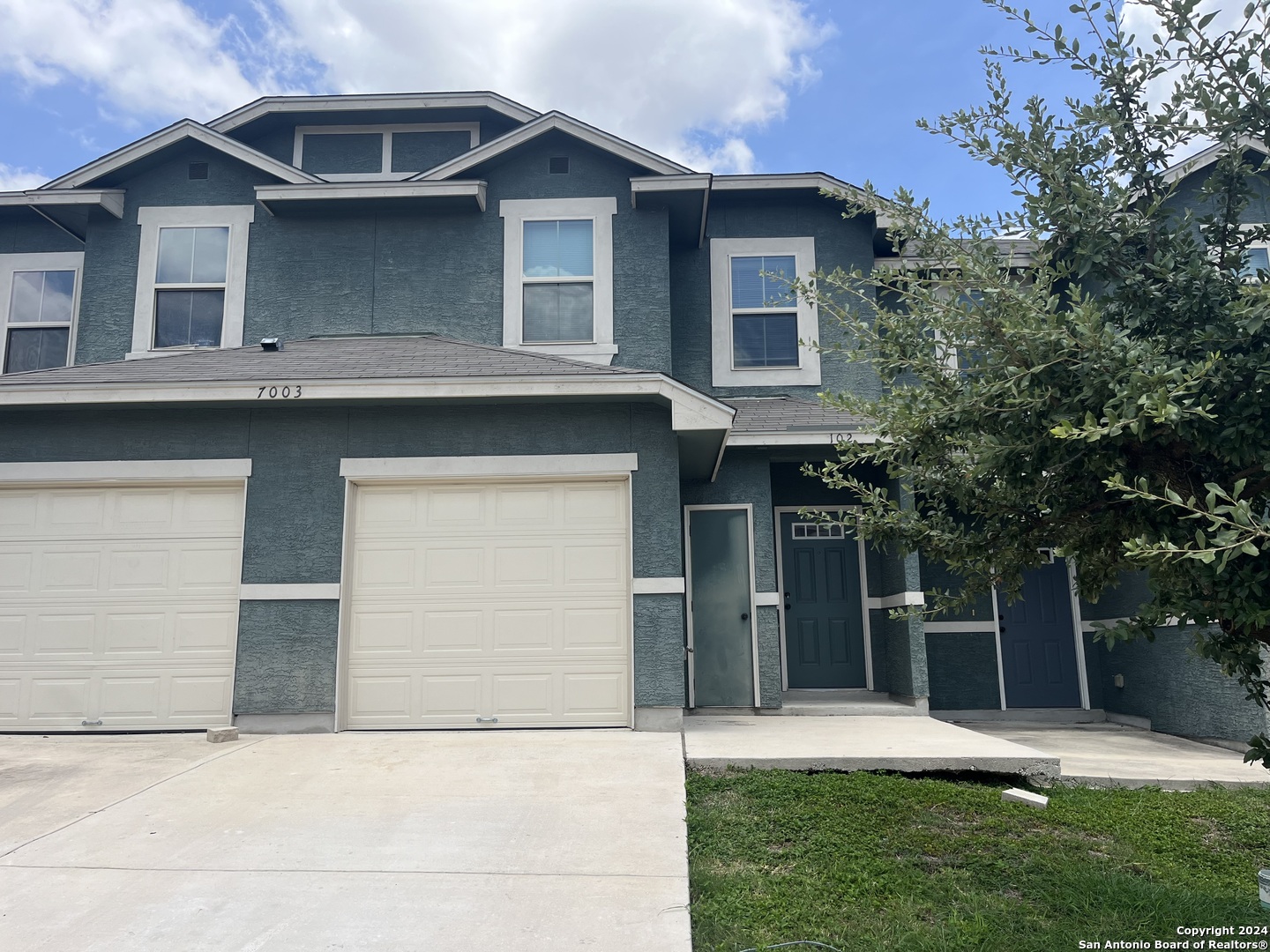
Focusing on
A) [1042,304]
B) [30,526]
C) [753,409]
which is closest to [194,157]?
[30,526]

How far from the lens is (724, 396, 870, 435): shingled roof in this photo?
9.37 meters

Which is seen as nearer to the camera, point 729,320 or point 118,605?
point 118,605

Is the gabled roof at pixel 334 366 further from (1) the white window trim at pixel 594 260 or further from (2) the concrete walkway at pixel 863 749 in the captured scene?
(2) the concrete walkway at pixel 863 749

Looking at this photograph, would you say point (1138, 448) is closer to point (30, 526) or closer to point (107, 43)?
point (30, 526)

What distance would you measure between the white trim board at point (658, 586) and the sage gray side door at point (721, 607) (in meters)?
1.73

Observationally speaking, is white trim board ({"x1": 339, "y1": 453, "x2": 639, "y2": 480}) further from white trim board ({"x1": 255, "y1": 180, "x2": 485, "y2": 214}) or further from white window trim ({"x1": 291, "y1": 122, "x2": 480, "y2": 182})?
white window trim ({"x1": 291, "y1": 122, "x2": 480, "y2": 182})

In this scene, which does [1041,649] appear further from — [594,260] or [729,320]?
[594,260]

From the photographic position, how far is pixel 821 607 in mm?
10516

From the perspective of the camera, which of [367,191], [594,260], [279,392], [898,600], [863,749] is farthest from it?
[594,260]

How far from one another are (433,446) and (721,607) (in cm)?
350

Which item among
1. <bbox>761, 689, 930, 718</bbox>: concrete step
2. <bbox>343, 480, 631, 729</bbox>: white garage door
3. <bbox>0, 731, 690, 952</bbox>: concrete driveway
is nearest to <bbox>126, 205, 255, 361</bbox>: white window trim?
<bbox>343, 480, 631, 729</bbox>: white garage door

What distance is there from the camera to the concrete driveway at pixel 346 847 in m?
3.89

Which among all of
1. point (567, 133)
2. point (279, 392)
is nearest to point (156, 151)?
point (279, 392)

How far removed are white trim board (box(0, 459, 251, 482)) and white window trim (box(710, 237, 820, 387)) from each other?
17.9 feet
